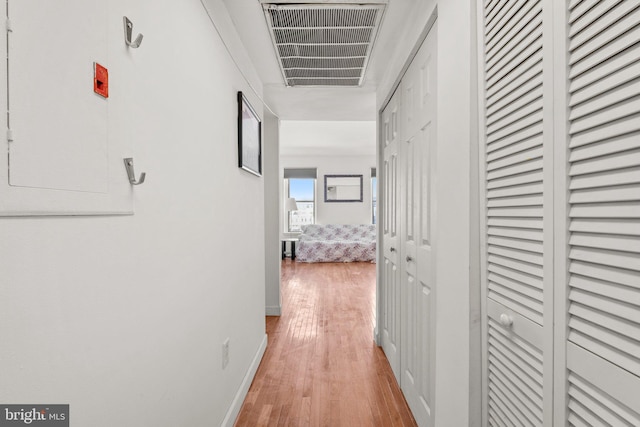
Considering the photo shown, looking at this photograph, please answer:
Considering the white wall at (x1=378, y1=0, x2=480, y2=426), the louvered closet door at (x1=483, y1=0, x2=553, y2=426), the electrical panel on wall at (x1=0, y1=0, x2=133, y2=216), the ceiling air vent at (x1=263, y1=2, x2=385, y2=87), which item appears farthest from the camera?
the ceiling air vent at (x1=263, y1=2, x2=385, y2=87)

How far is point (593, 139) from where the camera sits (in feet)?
2.17

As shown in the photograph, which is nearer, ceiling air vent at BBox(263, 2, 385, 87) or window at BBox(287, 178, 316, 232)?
ceiling air vent at BBox(263, 2, 385, 87)

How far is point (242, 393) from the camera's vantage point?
2080 millimetres

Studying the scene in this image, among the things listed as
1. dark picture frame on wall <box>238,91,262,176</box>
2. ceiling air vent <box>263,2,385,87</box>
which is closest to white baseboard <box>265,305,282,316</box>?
dark picture frame on wall <box>238,91,262,176</box>

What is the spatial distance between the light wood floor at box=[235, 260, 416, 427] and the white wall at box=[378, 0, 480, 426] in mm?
677

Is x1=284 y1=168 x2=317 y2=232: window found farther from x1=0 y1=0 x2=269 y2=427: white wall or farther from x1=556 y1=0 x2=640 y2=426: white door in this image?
x1=556 y1=0 x2=640 y2=426: white door

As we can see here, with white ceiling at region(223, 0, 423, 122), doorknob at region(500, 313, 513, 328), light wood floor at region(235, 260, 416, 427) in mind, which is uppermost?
white ceiling at region(223, 0, 423, 122)

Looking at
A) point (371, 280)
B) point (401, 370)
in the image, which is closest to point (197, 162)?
point (401, 370)

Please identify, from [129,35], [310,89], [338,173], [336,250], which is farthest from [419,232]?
[338,173]

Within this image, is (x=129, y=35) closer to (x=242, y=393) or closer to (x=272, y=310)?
(x=242, y=393)

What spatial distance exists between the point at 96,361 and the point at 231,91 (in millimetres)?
1558

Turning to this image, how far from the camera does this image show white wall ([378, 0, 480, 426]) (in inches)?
46.4

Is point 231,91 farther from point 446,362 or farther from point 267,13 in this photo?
point 446,362

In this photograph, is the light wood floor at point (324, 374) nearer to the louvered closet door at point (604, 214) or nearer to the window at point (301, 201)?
the louvered closet door at point (604, 214)
